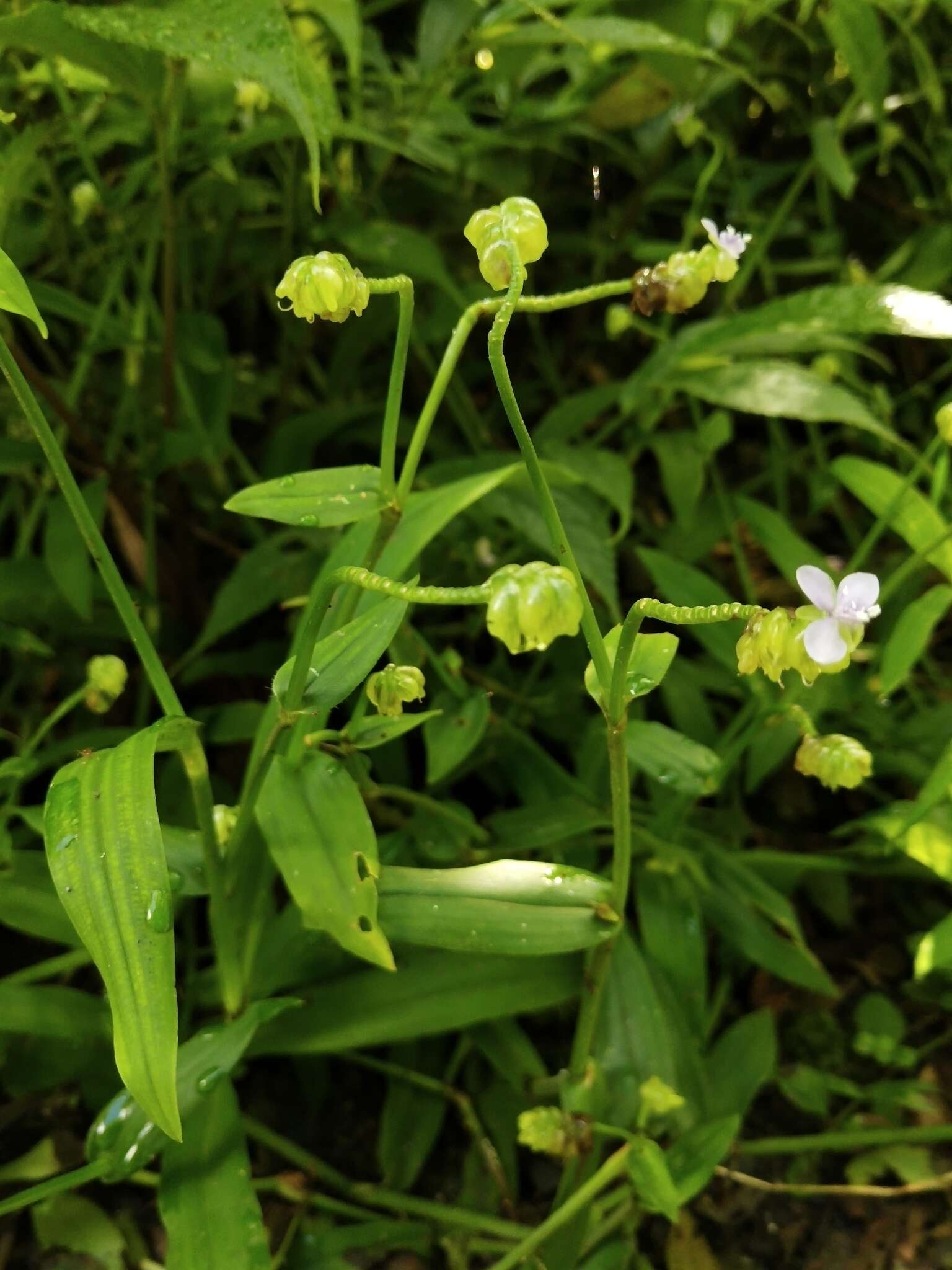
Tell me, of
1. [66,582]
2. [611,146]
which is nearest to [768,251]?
[611,146]

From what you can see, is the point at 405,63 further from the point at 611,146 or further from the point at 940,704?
the point at 940,704

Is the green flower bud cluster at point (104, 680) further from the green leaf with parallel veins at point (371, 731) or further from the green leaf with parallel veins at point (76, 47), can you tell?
the green leaf with parallel veins at point (76, 47)

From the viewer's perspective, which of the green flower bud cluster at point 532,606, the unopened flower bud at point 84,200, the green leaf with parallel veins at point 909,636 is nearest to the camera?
the green flower bud cluster at point 532,606

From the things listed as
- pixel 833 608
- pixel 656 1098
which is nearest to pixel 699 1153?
pixel 656 1098

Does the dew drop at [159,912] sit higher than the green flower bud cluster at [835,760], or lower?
higher

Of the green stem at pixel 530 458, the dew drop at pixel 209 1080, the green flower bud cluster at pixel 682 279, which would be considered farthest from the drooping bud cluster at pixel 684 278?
the dew drop at pixel 209 1080

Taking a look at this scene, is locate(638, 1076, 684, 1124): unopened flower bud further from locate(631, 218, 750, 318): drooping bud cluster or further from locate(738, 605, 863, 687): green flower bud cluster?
locate(631, 218, 750, 318): drooping bud cluster
